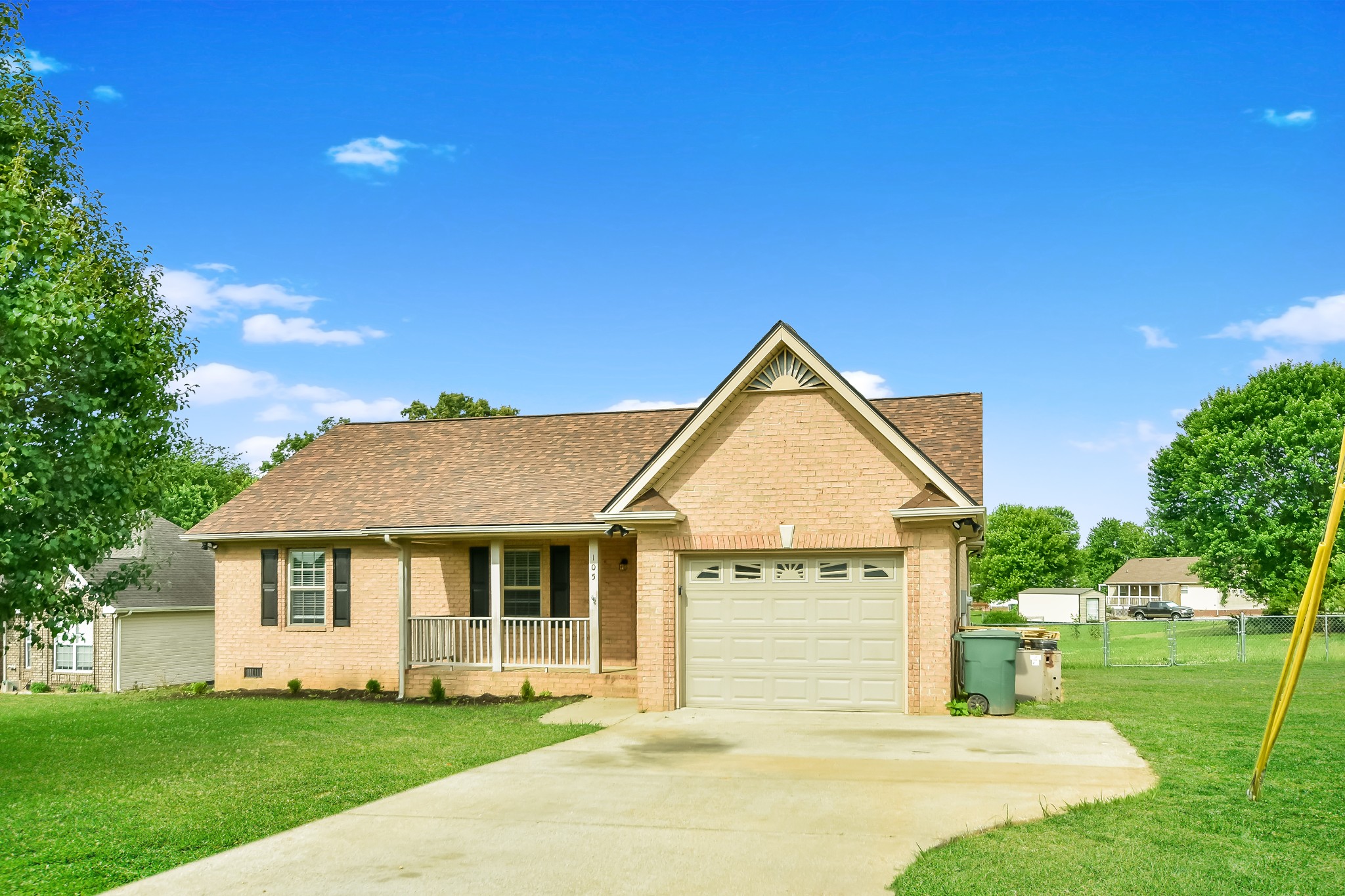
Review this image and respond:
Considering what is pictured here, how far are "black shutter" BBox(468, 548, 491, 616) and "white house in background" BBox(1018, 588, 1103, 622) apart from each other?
205 feet

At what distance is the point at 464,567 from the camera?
21203 millimetres

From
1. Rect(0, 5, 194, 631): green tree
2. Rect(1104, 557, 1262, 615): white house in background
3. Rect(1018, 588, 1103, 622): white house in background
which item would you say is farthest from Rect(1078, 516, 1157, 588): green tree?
Rect(0, 5, 194, 631): green tree

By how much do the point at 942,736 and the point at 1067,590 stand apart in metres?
67.9

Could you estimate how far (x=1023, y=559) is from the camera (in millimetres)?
86000

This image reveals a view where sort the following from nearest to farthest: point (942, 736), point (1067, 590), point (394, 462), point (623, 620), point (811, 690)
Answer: point (942, 736), point (811, 690), point (623, 620), point (394, 462), point (1067, 590)

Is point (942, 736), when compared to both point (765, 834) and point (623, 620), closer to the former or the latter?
point (765, 834)

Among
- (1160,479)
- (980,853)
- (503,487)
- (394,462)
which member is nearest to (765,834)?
(980,853)

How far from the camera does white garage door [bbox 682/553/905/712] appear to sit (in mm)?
15641

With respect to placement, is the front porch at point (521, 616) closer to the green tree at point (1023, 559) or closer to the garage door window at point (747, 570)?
the garage door window at point (747, 570)

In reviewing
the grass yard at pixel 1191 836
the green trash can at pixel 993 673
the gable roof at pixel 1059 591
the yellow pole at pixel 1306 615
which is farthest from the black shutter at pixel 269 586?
the gable roof at pixel 1059 591

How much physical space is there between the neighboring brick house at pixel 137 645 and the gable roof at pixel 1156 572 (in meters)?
91.6

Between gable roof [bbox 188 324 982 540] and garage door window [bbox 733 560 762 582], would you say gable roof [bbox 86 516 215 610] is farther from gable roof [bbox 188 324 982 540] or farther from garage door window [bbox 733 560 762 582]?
garage door window [bbox 733 560 762 582]

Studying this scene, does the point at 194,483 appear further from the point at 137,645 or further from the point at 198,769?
the point at 198,769

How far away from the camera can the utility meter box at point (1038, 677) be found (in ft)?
56.4
